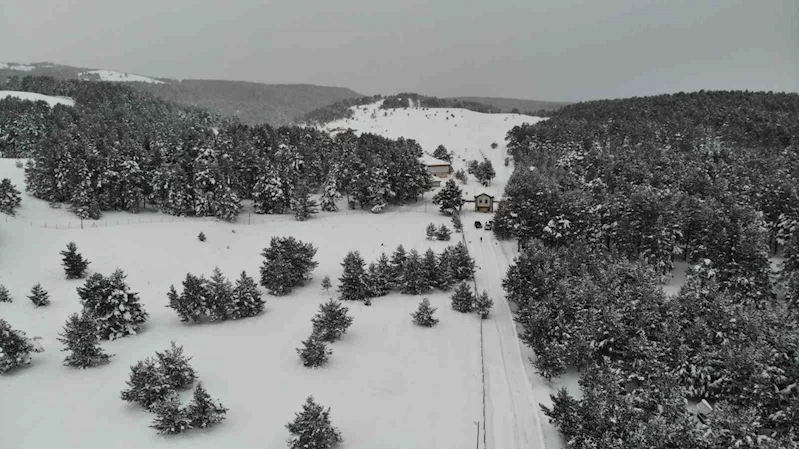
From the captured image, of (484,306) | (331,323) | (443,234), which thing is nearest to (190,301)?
(331,323)

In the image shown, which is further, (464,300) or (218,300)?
(464,300)

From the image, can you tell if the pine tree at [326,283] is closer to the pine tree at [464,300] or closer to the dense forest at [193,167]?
the pine tree at [464,300]

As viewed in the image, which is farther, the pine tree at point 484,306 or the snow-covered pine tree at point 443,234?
the snow-covered pine tree at point 443,234

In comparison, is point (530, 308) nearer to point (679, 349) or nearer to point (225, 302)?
point (679, 349)

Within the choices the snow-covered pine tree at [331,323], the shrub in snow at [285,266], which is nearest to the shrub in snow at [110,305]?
the shrub in snow at [285,266]

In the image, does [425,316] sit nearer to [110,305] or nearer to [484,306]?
[484,306]
